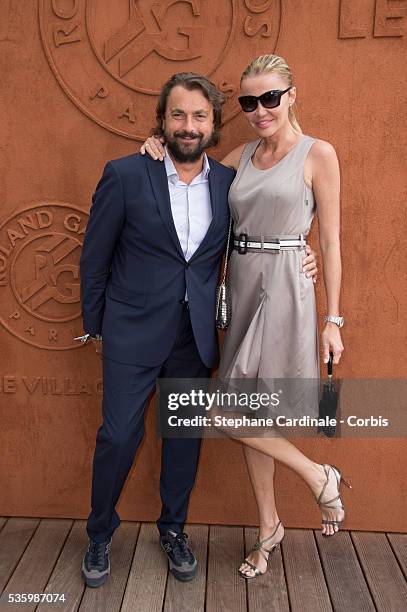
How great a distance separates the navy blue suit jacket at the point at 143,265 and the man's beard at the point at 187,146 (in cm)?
8

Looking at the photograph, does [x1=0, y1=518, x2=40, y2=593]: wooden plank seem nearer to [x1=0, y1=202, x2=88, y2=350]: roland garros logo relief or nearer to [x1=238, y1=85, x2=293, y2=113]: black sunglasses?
[x1=0, y1=202, x2=88, y2=350]: roland garros logo relief

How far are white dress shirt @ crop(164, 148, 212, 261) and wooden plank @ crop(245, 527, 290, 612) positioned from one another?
139cm

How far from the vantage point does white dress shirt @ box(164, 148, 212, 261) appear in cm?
244

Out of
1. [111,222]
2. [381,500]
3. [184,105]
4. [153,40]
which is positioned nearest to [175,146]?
[184,105]

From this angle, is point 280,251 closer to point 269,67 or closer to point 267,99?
point 267,99

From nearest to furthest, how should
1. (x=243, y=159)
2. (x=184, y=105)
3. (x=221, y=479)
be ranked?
1. (x=184, y=105)
2. (x=243, y=159)
3. (x=221, y=479)

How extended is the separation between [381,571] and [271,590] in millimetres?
512

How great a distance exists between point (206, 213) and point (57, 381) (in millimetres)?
1142

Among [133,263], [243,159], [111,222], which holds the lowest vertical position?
[133,263]

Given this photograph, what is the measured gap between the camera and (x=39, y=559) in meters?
2.78

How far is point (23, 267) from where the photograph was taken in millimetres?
2910

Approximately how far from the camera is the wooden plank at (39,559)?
2.57 m

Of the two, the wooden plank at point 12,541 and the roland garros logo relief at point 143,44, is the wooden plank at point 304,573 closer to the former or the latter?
the wooden plank at point 12,541

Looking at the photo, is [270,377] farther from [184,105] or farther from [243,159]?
[184,105]
